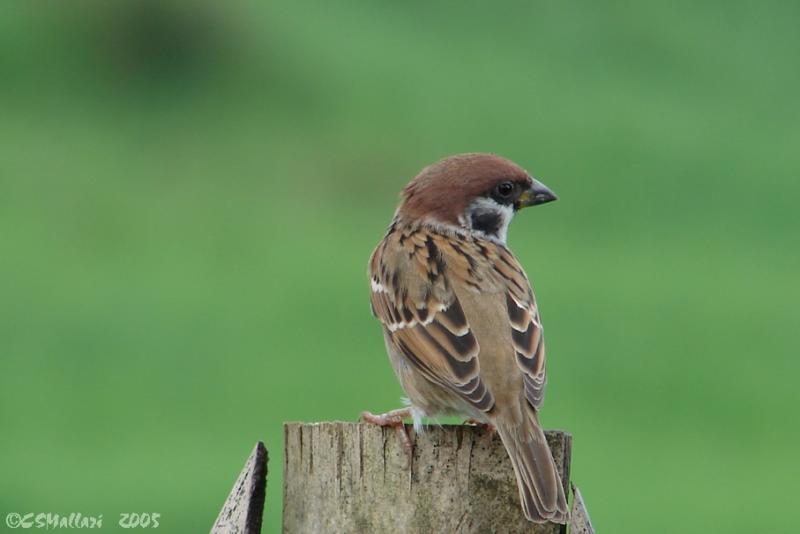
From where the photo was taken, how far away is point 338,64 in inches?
669

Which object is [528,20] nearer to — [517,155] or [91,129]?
[517,155]

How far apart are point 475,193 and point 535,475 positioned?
247 centimetres

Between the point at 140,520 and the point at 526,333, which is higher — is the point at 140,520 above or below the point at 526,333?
below

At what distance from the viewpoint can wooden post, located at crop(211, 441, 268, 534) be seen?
12.4 feet

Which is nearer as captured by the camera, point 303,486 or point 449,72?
point 303,486

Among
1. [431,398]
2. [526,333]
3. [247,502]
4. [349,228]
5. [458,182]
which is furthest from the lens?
[349,228]

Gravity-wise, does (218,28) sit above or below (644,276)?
above

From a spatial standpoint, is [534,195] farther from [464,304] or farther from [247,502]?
[247,502]

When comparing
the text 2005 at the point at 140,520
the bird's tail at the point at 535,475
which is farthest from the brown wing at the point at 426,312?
the text 2005 at the point at 140,520

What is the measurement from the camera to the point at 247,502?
150 inches

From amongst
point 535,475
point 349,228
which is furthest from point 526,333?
point 349,228

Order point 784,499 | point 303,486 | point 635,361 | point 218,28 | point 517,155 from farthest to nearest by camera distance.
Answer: point 218,28 → point 517,155 → point 635,361 → point 784,499 → point 303,486

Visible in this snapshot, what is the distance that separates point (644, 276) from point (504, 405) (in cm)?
989

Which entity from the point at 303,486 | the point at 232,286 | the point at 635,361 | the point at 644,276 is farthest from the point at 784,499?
the point at 303,486
